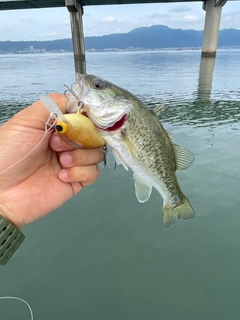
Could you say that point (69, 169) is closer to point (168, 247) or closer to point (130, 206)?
point (168, 247)

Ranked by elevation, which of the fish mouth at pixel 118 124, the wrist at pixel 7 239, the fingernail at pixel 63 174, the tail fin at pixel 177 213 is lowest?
the tail fin at pixel 177 213

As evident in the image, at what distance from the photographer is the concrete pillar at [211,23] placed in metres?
52.8

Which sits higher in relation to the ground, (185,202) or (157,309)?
(185,202)

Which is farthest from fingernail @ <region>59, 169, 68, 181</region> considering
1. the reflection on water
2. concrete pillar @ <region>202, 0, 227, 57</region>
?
concrete pillar @ <region>202, 0, 227, 57</region>

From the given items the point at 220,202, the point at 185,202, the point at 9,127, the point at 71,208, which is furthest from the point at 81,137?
the point at 220,202

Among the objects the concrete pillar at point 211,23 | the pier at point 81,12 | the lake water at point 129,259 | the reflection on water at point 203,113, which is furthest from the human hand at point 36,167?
the concrete pillar at point 211,23

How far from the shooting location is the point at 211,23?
54.0m

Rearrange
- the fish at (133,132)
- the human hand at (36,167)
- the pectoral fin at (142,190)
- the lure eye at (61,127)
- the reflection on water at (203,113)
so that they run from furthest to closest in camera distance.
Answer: the reflection on water at (203,113) < the pectoral fin at (142,190) < the human hand at (36,167) < the fish at (133,132) < the lure eye at (61,127)

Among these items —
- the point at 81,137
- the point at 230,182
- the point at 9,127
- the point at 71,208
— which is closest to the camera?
the point at 81,137

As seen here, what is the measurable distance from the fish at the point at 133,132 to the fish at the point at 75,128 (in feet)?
0.43

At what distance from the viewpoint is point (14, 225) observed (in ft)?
9.15

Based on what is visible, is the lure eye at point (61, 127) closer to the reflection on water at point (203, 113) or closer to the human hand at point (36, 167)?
the human hand at point (36, 167)

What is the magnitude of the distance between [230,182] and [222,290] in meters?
3.96

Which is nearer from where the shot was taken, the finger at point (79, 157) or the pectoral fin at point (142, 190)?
the finger at point (79, 157)
